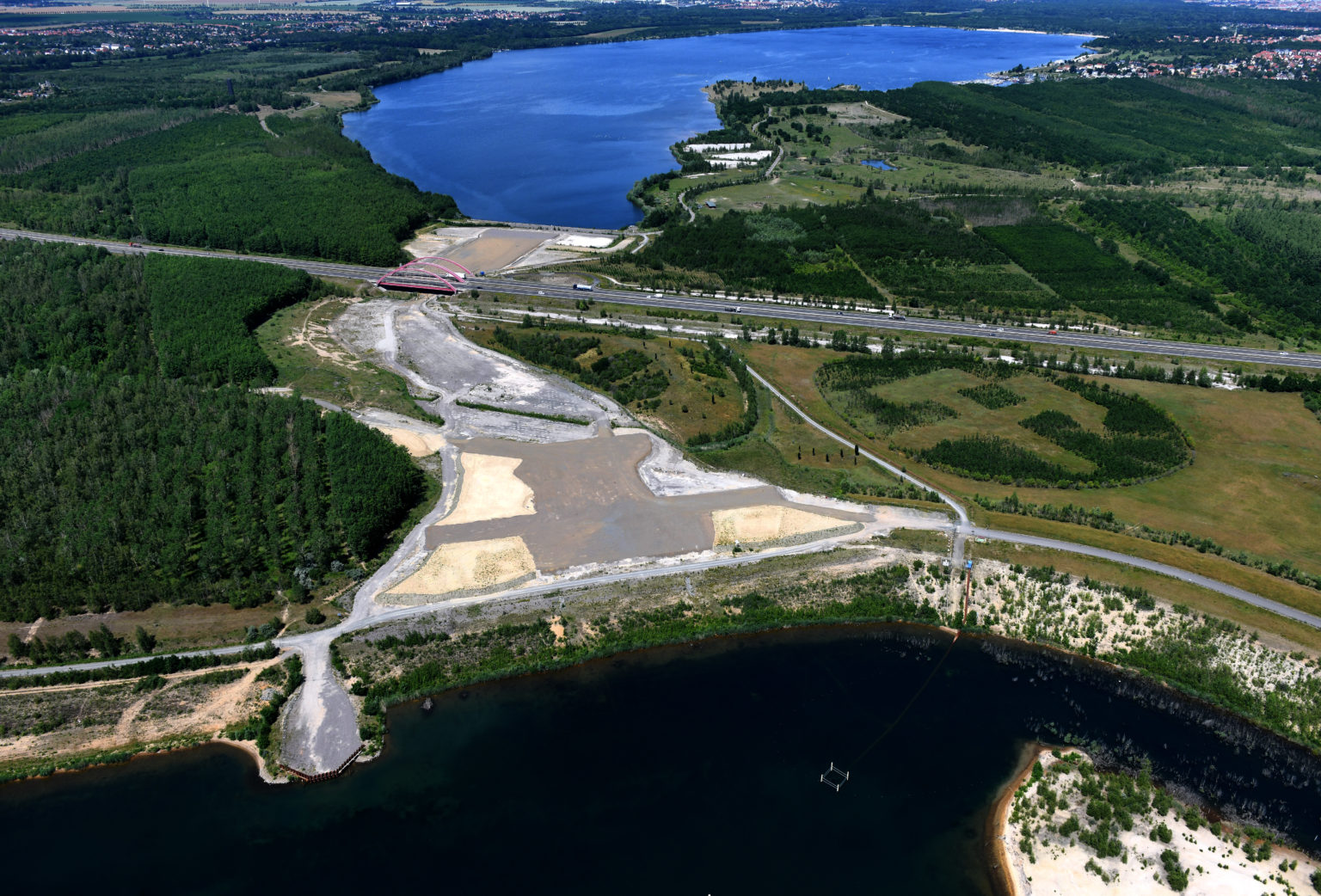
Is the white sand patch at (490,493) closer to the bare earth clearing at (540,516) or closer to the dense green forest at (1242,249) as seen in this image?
the bare earth clearing at (540,516)

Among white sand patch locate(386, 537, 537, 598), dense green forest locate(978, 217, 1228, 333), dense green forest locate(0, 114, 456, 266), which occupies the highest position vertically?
dense green forest locate(0, 114, 456, 266)

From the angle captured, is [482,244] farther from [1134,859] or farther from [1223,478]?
[1134,859]

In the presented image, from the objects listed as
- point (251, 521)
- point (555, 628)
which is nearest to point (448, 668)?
point (555, 628)

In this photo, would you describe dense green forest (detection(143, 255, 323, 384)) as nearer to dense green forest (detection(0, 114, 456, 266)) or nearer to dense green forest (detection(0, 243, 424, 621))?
dense green forest (detection(0, 243, 424, 621))

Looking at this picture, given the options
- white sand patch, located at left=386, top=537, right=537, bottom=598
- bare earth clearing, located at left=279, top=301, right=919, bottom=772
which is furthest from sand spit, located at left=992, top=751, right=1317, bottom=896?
white sand patch, located at left=386, top=537, right=537, bottom=598

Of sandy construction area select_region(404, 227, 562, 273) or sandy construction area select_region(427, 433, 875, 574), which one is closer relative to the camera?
sandy construction area select_region(427, 433, 875, 574)

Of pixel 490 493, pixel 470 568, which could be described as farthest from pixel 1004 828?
pixel 490 493

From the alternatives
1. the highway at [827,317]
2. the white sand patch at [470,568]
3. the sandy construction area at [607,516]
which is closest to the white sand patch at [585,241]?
the highway at [827,317]
